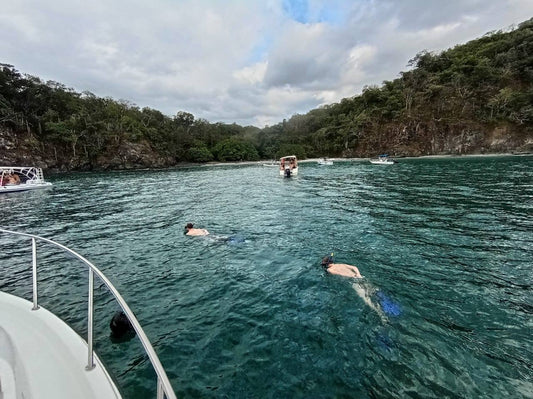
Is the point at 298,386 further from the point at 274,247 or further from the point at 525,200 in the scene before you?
the point at 525,200

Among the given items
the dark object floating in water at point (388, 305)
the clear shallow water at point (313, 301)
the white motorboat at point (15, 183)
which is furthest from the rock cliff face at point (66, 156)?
the dark object floating in water at point (388, 305)

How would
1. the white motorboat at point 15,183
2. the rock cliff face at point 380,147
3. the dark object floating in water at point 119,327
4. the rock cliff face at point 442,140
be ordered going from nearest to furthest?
the dark object floating in water at point 119,327, the white motorboat at point 15,183, the rock cliff face at point 380,147, the rock cliff face at point 442,140

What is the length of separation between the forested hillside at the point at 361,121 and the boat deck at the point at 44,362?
7794 cm

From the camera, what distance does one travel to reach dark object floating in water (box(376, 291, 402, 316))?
19.0ft

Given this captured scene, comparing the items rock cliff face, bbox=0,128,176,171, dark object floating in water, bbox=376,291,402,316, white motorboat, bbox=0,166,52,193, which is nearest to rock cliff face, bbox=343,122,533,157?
rock cliff face, bbox=0,128,176,171

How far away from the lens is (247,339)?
5.18 meters

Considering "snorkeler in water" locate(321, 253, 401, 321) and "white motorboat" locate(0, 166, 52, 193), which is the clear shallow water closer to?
"snorkeler in water" locate(321, 253, 401, 321)

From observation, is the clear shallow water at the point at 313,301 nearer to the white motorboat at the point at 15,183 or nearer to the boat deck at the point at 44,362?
the boat deck at the point at 44,362

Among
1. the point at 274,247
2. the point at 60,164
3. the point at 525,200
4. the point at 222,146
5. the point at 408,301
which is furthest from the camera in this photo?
the point at 222,146

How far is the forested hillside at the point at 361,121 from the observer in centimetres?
6756

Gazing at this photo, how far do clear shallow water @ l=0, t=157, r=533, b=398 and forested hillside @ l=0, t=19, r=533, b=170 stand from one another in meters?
72.7

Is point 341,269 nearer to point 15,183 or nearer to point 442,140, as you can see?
point 15,183

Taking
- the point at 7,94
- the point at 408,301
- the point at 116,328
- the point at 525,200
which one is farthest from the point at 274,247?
the point at 7,94

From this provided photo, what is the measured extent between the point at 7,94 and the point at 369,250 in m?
92.7
